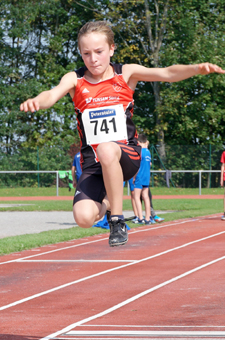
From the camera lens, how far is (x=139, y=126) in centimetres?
3244

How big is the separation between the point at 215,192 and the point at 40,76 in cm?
1391

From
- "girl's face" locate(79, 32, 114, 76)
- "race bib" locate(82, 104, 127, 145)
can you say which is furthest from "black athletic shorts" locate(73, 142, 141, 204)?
"girl's face" locate(79, 32, 114, 76)

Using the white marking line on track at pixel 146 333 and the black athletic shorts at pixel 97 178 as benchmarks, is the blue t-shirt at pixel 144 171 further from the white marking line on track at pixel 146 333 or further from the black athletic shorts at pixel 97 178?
the black athletic shorts at pixel 97 178

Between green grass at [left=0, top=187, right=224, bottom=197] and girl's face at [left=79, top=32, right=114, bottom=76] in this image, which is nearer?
girl's face at [left=79, top=32, right=114, bottom=76]

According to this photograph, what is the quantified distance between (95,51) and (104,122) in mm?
499

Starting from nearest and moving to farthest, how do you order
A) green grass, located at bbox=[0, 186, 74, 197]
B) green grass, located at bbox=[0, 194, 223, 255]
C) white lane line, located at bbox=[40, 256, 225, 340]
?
white lane line, located at bbox=[40, 256, 225, 340]
green grass, located at bbox=[0, 194, 223, 255]
green grass, located at bbox=[0, 186, 74, 197]

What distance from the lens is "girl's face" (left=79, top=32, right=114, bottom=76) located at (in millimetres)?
4051

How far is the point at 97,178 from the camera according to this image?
4246 mm

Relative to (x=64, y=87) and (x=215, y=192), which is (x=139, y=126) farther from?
(x=64, y=87)

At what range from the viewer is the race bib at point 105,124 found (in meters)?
4.17

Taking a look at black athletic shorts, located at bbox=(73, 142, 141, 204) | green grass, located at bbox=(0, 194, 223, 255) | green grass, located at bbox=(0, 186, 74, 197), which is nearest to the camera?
black athletic shorts, located at bbox=(73, 142, 141, 204)

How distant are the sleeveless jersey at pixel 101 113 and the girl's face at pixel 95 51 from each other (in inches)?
5.3

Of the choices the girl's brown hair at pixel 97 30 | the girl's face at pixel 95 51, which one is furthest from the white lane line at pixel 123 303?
the girl's brown hair at pixel 97 30

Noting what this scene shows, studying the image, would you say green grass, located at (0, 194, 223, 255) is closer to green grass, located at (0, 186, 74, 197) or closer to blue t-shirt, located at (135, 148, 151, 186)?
blue t-shirt, located at (135, 148, 151, 186)
